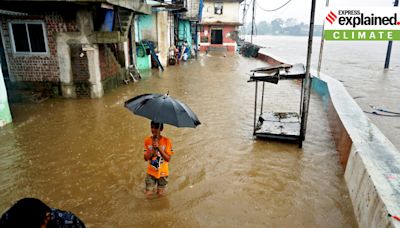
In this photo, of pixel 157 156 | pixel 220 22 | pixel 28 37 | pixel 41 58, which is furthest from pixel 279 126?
pixel 220 22

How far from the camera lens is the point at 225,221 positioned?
12.5 feet

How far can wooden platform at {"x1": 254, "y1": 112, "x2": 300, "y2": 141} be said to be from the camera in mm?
6333

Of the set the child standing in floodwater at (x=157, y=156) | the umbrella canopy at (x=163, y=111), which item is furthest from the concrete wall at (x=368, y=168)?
the child standing in floodwater at (x=157, y=156)

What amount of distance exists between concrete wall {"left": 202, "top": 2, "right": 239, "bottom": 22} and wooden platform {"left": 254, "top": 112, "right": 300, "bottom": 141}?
29.5 m

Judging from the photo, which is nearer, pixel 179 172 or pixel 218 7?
pixel 179 172

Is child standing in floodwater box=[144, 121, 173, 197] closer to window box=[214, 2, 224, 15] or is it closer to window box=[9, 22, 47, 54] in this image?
window box=[9, 22, 47, 54]

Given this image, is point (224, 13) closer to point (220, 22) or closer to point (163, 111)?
point (220, 22)

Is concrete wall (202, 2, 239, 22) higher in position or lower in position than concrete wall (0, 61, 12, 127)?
higher

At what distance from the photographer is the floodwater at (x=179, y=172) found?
13.0 feet

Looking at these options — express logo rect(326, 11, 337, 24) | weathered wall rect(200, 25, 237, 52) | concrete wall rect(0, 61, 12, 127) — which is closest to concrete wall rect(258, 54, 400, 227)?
express logo rect(326, 11, 337, 24)

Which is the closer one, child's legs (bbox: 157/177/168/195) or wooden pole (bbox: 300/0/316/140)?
child's legs (bbox: 157/177/168/195)

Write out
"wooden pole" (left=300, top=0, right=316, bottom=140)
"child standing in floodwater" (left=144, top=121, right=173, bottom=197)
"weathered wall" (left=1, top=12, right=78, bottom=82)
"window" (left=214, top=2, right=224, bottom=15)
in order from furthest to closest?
"window" (left=214, top=2, right=224, bottom=15), "weathered wall" (left=1, top=12, right=78, bottom=82), "wooden pole" (left=300, top=0, right=316, bottom=140), "child standing in floodwater" (left=144, top=121, right=173, bottom=197)

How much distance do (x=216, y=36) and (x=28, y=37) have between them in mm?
28240

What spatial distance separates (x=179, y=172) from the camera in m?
5.11
